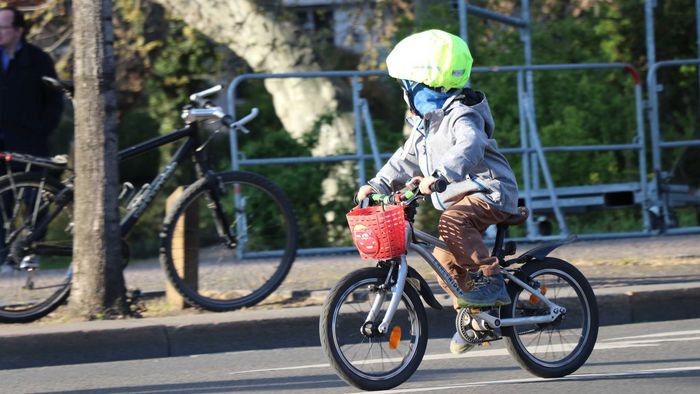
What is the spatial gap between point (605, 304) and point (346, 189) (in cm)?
376

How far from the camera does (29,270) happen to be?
8180 millimetres

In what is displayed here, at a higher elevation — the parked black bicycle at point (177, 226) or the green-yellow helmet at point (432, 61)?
the green-yellow helmet at point (432, 61)

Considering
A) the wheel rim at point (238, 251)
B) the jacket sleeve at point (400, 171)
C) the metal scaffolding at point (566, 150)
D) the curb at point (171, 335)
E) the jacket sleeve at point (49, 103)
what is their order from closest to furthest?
1. the jacket sleeve at point (400, 171)
2. the curb at point (171, 335)
3. the wheel rim at point (238, 251)
4. the jacket sleeve at point (49, 103)
5. the metal scaffolding at point (566, 150)

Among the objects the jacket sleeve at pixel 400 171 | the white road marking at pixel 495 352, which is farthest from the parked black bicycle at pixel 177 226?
the jacket sleeve at pixel 400 171

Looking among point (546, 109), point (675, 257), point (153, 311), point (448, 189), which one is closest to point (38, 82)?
point (153, 311)

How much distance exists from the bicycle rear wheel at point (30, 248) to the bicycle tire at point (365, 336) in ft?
9.54

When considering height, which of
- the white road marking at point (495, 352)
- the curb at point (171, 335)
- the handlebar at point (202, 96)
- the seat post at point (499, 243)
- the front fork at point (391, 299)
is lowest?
the white road marking at point (495, 352)

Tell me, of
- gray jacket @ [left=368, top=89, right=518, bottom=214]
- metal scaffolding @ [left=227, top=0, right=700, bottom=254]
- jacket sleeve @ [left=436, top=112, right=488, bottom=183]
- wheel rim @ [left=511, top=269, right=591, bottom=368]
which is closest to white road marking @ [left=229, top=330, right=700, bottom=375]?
wheel rim @ [left=511, top=269, right=591, bottom=368]

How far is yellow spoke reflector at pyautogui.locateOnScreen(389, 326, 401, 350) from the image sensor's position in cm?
599

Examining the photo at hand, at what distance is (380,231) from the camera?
5789mm

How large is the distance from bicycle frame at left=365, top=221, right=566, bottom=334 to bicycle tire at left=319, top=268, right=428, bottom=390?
0.04 meters

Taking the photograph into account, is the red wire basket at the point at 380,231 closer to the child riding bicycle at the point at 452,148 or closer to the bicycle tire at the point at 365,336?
the bicycle tire at the point at 365,336

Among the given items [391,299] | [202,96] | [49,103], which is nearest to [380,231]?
[391,299]

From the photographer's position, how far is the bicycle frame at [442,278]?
233 inches
